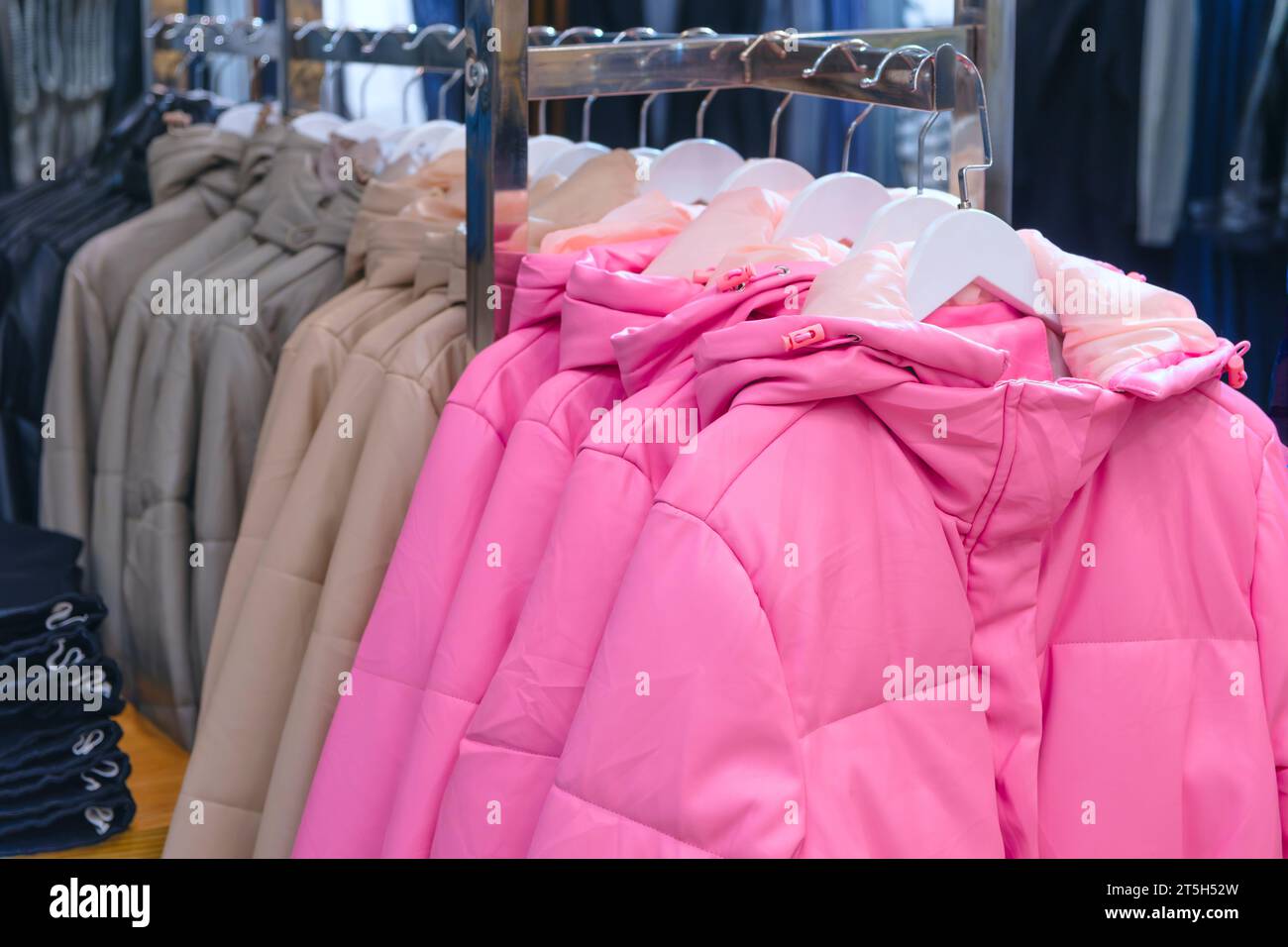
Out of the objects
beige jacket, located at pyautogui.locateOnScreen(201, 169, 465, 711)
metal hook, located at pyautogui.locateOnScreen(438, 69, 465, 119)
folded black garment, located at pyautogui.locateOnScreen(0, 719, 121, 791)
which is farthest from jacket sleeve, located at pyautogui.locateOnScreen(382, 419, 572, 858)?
metal hook, located at pyautogui.locateOnScreen(438, 69, 465, 119)

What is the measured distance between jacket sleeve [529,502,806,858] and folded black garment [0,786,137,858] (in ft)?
2.64

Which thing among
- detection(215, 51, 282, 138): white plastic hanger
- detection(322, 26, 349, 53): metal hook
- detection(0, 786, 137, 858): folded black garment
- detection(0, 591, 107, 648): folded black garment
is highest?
detection(322, 26, 349, 53): metal hook

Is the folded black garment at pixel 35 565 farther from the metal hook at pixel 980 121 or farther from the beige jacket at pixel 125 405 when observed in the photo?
the metal hook at pixel 980 121

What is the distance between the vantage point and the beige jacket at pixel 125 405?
1.89 meters

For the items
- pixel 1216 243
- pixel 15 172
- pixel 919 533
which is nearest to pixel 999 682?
pixel 919 533

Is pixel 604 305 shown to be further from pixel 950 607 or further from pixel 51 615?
pixel 51 615

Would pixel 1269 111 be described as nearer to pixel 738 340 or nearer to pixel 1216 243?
pixel 1216 243

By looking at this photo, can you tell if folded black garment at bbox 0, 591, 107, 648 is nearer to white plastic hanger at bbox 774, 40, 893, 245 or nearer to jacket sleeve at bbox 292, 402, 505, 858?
jacket sleeve at bbox 292, 402, 505, 858

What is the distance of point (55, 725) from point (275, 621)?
0.97 ft

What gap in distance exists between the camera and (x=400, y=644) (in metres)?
1.26

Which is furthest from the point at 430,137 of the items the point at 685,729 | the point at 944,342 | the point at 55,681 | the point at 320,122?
the point at 685,729

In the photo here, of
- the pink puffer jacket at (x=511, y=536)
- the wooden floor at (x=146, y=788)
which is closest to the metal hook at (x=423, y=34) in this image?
the pink puffer jacket at (x=511, y=536)

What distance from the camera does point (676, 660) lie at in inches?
37.2

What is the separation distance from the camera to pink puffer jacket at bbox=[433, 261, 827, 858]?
1059 mm
